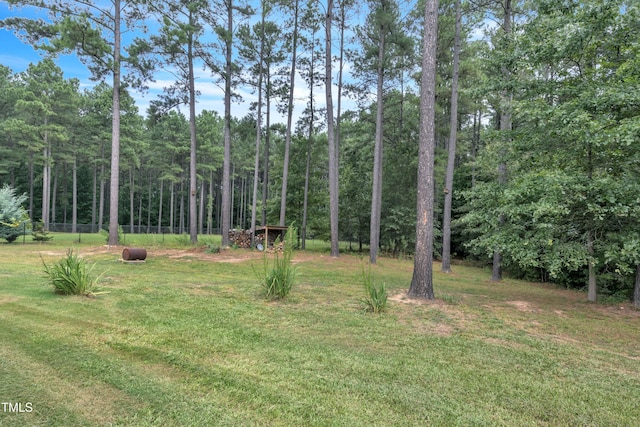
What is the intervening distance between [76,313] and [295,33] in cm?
1630

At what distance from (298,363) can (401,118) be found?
18.7 meters

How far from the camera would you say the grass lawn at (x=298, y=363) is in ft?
7.33

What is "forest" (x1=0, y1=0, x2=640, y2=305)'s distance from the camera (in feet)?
18.4

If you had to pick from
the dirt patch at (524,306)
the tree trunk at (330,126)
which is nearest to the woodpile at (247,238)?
the tree trunk at (330,126)

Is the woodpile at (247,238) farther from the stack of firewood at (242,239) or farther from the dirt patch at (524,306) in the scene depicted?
the dirt patch at (524,306)

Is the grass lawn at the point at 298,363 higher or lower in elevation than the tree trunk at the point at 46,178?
lower

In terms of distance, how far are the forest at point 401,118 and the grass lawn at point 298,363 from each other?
2.09 m

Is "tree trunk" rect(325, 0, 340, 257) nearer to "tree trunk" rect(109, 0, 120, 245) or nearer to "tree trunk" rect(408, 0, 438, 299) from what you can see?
"tree trunk" rect(408, 0, 438, 299)

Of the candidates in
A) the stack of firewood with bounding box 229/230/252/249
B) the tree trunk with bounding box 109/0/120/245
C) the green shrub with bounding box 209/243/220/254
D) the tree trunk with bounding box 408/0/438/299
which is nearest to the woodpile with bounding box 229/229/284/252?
the stack of firewood with bounding box 229/230/252/249

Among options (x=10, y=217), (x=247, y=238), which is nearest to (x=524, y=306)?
(x=247, y=238)

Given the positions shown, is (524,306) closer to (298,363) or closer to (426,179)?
(426,179)

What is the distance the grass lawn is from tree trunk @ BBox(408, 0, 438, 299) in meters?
0.67

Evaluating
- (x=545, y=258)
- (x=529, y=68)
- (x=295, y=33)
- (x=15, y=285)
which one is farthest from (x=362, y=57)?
(x=15, y=285)

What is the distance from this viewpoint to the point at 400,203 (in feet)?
61.8
